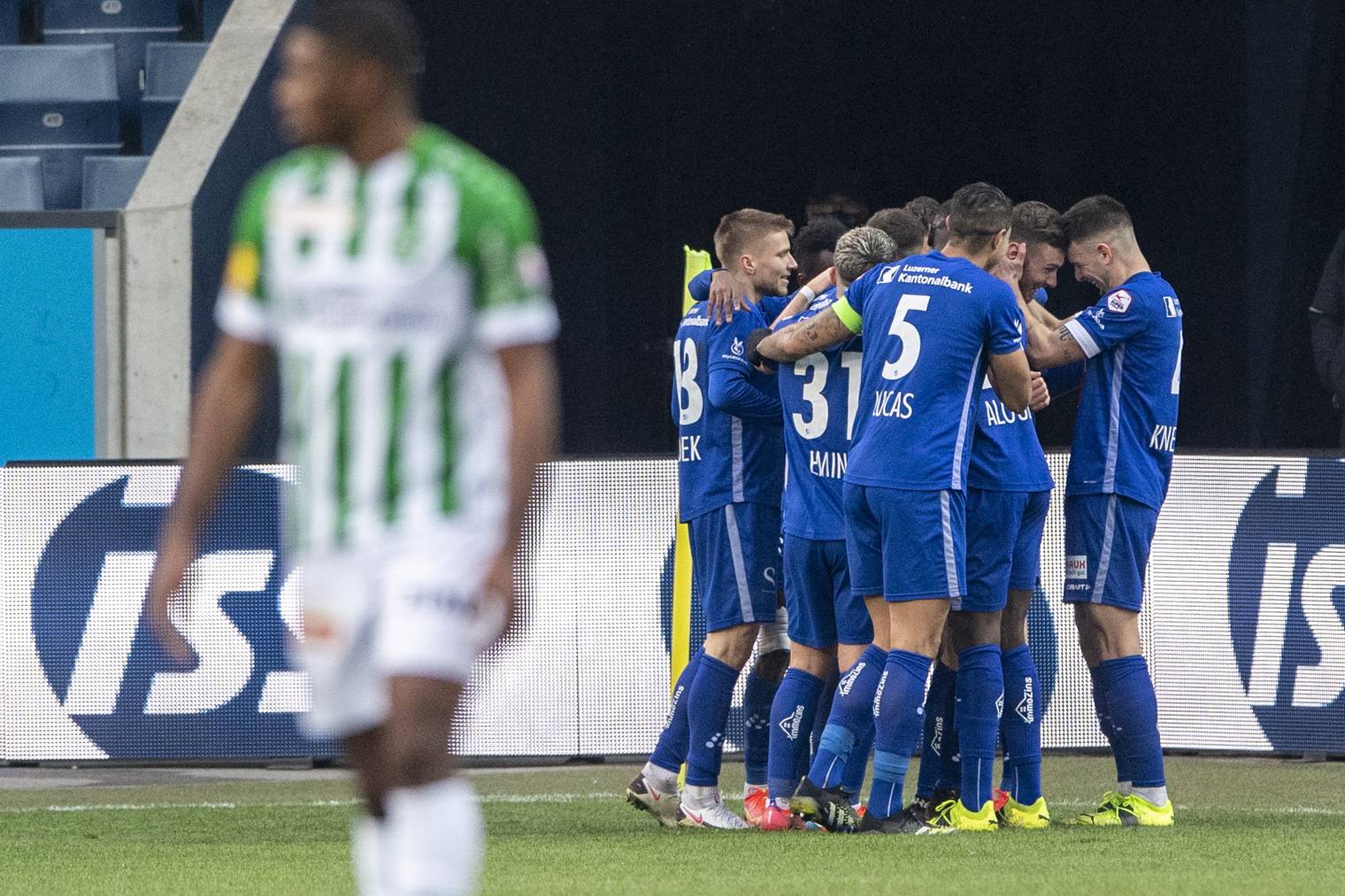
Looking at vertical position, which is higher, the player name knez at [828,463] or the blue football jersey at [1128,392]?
the blue football jersey at [1128,392]

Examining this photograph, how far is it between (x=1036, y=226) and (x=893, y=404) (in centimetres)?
122

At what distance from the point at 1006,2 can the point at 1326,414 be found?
342 centimetres

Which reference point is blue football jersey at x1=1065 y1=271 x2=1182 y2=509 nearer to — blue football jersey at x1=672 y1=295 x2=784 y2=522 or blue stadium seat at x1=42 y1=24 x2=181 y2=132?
blue football jersey at x1=672 y1=295 x2=784 y2=522

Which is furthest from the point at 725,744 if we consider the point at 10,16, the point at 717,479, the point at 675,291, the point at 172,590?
the point at 10,16

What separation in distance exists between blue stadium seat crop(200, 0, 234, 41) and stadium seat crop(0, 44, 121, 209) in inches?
34.0

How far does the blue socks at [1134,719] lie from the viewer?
7.38 metres

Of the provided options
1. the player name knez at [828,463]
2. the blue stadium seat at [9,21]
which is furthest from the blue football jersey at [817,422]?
the blue stadium seat at [9,21]

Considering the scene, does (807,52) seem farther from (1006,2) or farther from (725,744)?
(725,744)

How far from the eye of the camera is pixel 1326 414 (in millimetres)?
14000

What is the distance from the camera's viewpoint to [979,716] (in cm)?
714

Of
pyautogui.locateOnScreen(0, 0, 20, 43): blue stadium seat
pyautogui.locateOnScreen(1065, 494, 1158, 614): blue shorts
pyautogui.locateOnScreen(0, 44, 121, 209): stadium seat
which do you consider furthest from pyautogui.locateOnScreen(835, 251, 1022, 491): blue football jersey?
pyautogui.locateOnScreen(0, 0, 20, 43): blue stadium seat

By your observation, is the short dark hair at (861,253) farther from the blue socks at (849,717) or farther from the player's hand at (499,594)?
the player's hand at (499,594)

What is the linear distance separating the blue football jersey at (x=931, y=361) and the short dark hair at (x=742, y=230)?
32.4 inches

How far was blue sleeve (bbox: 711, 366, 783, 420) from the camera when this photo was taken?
7.41 meters
